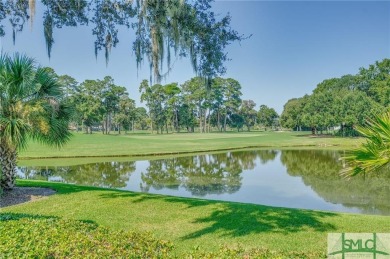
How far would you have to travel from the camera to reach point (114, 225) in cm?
687

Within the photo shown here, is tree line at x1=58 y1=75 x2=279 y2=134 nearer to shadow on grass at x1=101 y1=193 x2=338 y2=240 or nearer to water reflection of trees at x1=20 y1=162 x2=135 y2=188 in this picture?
water reflection of trees at x1=20 y1=162 x2=135 y2=188

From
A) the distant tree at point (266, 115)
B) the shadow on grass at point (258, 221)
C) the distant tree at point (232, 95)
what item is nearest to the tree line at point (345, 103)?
the distant tree at point (232, 95)

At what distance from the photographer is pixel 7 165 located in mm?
9648

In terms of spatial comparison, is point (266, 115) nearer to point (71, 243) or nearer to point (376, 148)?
point (376, 148)

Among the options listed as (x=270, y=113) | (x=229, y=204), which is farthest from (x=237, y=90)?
(x=229, y=204)

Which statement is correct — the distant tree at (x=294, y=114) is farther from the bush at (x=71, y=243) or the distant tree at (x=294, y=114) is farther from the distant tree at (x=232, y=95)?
the bush at (x=71, y=243)

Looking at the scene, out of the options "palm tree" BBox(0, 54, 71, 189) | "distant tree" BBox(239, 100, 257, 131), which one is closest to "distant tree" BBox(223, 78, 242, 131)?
"distant tree" BBox(239, 100, 257, 131)

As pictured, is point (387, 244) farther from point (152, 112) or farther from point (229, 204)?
point (152, 112)

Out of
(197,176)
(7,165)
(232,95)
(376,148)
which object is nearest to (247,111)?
(232,95)

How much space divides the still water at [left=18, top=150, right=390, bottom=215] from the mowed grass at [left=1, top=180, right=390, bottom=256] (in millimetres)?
3000

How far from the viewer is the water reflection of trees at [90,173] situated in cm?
1543

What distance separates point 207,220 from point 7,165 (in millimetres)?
7030

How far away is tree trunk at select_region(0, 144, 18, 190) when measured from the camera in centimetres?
960

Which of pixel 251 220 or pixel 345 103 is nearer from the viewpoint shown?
pixel 251 220
